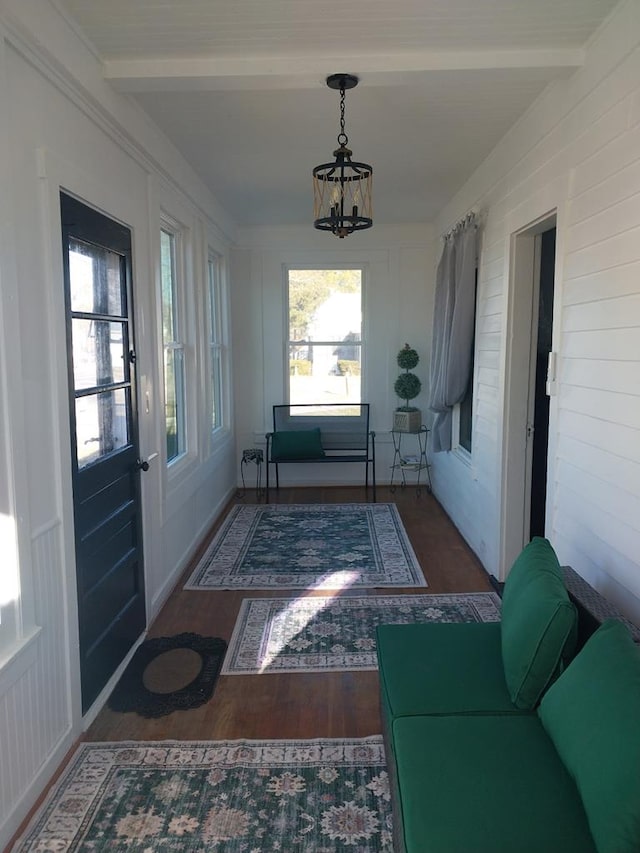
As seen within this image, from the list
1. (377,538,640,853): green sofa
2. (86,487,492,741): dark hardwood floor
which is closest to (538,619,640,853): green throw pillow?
(377,538,640,853): green sofa

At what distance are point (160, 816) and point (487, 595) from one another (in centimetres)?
225

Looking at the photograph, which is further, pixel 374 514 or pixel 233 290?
pixel 233 290

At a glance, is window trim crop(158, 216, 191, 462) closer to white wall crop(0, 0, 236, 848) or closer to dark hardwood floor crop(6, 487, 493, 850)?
dark hardwood floor crop(6, 487, 493, 850)

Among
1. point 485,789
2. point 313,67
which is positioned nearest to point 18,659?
point 485,789

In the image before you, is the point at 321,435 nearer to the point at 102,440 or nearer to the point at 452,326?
the point at 452,326

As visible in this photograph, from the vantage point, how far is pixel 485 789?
143 cm

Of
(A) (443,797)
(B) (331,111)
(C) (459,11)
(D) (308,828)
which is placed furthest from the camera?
(B) (331,111)

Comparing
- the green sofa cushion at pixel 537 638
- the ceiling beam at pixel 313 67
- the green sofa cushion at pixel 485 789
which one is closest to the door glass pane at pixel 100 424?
the ceiling beam at pixel 313 67

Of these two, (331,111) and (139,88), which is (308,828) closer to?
(139,88)

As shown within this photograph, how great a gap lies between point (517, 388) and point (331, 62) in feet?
6.50

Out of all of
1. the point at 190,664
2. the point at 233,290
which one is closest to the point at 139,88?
the point at 190,664

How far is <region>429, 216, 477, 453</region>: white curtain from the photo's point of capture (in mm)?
4289

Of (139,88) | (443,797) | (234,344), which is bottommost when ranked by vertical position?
(443,797)

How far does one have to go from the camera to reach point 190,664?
9.46 ft
